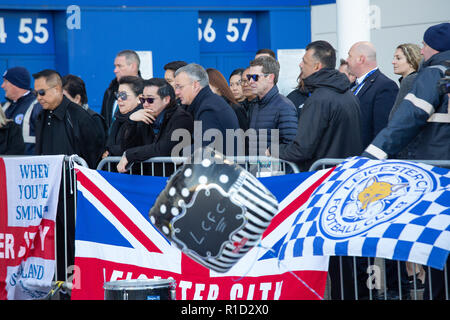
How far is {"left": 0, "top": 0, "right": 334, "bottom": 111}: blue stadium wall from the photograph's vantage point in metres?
14.9

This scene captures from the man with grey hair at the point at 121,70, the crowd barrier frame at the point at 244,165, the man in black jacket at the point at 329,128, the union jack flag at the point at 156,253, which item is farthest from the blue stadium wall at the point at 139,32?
the man in black jacket at the point at 329,128

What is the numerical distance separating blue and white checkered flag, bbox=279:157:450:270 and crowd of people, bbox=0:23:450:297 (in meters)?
0.48

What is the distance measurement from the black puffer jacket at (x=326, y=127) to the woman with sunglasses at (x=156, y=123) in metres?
1.00

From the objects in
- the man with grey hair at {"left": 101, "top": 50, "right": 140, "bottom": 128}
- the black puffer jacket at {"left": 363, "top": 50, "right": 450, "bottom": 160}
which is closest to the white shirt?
the black puffer jacket at {"left": 363, "top": 50, "right": 450, "bottom": 160}

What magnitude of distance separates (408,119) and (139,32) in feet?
33.7

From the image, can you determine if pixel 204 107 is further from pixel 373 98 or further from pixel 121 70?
pixel 121 70

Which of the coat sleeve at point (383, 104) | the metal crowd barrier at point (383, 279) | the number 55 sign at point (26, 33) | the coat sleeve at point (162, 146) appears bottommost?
the metal crowd barrier at point (383, 279)

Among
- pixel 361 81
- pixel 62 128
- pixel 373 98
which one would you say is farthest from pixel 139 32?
pixel 373 98

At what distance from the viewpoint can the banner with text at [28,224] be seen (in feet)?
24.3

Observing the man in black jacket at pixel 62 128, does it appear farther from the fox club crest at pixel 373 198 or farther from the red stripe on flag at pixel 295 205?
the fox club crest at pixel 373 198
